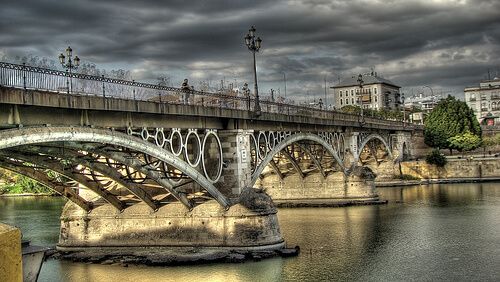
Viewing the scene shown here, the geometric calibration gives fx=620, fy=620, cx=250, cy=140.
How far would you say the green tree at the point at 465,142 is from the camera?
319 feet

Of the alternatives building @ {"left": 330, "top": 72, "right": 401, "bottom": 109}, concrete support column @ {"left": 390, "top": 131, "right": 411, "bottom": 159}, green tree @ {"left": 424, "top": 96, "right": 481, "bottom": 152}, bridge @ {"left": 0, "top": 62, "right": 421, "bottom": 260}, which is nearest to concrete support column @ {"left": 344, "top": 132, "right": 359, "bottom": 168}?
bridge @ {"left": 0, "top": 62, "right": 421, "bottom": 260}

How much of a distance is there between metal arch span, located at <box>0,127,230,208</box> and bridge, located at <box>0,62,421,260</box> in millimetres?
39

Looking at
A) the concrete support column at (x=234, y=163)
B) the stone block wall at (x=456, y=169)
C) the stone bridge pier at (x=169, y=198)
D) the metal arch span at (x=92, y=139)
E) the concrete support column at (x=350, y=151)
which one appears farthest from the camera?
the stone block wall at (x=456, y=169)

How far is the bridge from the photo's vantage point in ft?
76.1

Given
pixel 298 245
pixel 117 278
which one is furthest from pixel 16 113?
pixel 298 245

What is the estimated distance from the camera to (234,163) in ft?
115

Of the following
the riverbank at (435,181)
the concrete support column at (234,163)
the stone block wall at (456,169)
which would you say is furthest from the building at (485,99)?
the concrete support column at (234,163)

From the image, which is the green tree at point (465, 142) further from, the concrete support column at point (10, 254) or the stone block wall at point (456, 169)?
the concrete support column at point (10, 254)

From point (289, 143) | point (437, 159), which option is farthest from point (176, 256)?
point (437, 159)

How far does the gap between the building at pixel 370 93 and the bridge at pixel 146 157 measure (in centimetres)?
13595

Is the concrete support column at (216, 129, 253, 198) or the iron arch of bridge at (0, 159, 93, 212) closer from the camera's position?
the iron arch of bridge at (0, 159, 93, 212)

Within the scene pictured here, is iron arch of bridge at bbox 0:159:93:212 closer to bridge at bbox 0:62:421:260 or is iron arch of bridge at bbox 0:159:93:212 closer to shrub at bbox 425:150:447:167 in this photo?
bridge at bbox 0:62:421:260

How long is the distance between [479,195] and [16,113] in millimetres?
54278

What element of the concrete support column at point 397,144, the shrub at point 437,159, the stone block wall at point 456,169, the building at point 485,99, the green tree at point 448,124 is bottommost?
the stone block wall at point 456,169
